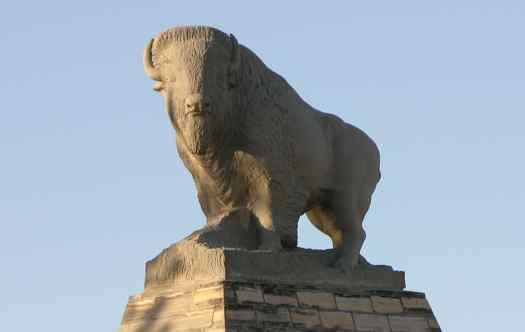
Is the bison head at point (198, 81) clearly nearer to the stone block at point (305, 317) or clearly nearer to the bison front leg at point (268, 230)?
the bison front leg at point (268, 230)

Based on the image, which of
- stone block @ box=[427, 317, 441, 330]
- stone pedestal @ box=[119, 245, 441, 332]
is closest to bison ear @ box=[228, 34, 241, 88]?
stone pedestal @ box=[119, 245, 441, 332]

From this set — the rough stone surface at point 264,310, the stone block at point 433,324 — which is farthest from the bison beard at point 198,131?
the stone block at point 433,324

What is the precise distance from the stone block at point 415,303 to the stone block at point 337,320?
2.49 feet

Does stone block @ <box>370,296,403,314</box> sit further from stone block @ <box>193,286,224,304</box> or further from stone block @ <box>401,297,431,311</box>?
stone block @ <box>193,286,224,304</box>

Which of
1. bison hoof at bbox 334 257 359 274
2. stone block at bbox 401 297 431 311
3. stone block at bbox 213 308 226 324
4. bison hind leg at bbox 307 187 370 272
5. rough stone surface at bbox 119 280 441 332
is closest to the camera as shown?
stone block at bbox 213 308 226 324

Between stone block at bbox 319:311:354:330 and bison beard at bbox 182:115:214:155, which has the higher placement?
bison beard at bbox 182:115:214:155

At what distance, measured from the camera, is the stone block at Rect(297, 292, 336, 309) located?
12.0m

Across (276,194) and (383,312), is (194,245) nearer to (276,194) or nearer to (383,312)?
(276,194)

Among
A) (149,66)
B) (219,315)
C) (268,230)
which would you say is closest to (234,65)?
(149,66)

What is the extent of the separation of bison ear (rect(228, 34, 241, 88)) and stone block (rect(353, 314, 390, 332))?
92.6 inches

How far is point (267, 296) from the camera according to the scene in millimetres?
11727

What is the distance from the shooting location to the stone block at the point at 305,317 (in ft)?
38.5

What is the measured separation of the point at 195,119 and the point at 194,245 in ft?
3.62

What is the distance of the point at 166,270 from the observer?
40.1ft
